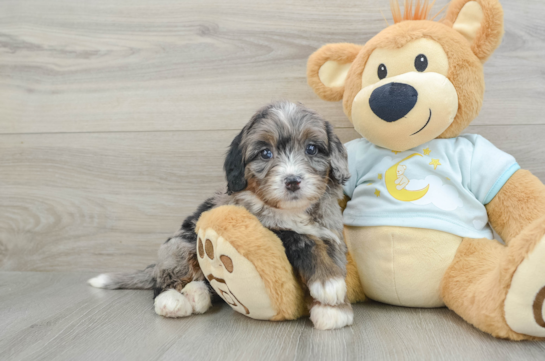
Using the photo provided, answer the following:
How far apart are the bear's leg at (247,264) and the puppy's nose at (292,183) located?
0.55 ft

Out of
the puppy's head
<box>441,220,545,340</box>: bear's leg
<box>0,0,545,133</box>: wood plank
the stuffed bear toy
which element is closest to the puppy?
the puppy's head

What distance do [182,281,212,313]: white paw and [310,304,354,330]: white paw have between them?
1.53 feet

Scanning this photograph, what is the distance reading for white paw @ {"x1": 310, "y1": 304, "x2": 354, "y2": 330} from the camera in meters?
1.40

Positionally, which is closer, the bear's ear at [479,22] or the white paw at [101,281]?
the bear's ear at [479,22]

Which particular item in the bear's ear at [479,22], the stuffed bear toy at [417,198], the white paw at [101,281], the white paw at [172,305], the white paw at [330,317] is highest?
the bear's ear at [479,22]

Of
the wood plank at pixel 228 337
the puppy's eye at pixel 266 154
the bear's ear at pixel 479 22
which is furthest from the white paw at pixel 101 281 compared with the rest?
the bear's ear at pixel 479 22

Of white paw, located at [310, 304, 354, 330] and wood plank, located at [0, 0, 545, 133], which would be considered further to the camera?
wood plank, located at [0, 0, 545, 133]

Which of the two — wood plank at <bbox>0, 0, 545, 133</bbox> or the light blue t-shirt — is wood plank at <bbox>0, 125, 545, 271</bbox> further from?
the light blue t-shirt

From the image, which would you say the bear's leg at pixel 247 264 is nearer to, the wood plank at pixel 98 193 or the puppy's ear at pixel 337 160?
the puppy's ear at pixel 337 160

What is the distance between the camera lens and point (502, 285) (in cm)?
123

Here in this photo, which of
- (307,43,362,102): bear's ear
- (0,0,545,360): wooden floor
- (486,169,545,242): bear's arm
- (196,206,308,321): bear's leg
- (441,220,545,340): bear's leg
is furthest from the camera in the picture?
(0,0,545,360): wooden floor

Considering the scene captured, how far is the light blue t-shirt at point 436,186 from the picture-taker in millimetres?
1554

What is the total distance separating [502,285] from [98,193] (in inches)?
76.5

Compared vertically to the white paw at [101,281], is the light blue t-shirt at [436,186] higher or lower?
higher
